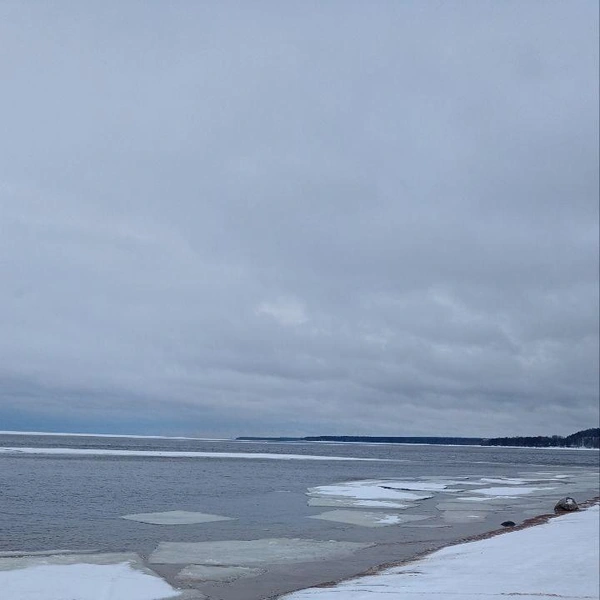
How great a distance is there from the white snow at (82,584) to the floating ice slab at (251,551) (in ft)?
5.33

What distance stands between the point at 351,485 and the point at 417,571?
23931mm

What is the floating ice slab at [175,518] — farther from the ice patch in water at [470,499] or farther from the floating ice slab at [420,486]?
the floating ice slab at [420,486]

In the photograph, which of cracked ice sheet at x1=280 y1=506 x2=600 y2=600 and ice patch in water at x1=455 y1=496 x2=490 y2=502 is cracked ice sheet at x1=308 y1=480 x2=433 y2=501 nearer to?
ice patch in water at x1=455 y1=496 x2=490 y2=502

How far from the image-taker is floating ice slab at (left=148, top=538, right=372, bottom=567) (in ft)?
47.6

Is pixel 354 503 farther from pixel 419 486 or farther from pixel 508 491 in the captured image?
pixel 508 491

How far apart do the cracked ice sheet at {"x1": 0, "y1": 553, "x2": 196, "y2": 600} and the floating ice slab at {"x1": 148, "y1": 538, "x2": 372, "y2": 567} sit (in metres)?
1.13

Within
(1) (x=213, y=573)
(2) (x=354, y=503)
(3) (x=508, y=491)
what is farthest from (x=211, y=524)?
(3) (x=508, y=491)

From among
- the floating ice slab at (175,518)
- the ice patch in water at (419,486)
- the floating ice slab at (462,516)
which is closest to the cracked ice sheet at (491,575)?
the floating ice slab at (462,516)

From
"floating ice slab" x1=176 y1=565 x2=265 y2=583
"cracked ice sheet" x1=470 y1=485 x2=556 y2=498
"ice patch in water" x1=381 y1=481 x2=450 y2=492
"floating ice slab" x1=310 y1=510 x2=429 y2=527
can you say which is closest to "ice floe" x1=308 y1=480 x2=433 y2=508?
"ice patch in water" x1=381 y1=481 x2=450 y2=492

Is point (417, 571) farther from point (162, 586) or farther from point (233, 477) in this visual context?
point (233, 477)

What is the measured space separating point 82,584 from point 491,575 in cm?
686

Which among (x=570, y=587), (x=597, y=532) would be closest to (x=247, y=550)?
(x=570, y=587)

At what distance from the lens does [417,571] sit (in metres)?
12.9

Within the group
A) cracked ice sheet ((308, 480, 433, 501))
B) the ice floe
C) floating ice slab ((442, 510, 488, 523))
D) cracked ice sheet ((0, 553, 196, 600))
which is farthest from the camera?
cracked ice sheet ((308, 480, 433, 501))
